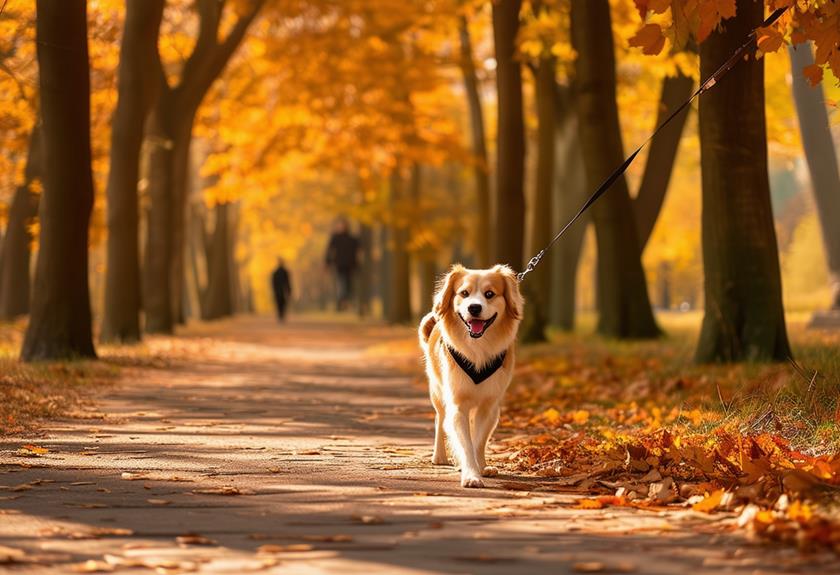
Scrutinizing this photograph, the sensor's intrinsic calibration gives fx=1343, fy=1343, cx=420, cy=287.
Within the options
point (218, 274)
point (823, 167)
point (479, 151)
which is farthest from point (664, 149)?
point (218, 274)

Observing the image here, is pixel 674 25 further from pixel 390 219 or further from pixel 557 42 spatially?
pixel 390 219

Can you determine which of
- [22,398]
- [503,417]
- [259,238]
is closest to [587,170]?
[503,417]

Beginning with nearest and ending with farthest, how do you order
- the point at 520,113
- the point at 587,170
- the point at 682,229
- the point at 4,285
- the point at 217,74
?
the point at 587,170
the point at 520,113
the point at 217,74
the point at 4,285
the point at 682,229

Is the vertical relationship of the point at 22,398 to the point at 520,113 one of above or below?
below

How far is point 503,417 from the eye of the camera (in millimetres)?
12492

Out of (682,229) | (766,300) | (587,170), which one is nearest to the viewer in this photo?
(766,300)

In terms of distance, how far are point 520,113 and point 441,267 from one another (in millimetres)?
41469

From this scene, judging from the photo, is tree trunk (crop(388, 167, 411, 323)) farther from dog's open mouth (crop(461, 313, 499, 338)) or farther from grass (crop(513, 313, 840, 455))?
dog's open mouth (crop(461, 313, 499, 338))

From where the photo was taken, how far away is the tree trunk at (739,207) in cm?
1327

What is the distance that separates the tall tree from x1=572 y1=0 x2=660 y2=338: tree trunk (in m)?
9.80

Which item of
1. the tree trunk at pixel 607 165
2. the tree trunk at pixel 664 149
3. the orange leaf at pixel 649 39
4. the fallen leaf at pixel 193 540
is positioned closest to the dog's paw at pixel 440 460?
the orange leaf at pixel 649 39

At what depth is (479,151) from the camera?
3178 cm

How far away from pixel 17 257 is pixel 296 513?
87.2 feet

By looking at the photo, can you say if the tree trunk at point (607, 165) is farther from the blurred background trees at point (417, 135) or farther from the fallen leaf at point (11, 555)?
the fallen leaf at point (11, 555)
